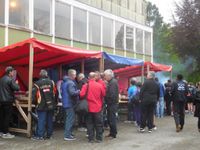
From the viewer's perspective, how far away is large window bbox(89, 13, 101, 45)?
27609 millimetres

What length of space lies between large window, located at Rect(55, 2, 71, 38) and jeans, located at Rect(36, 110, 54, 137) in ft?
41.2

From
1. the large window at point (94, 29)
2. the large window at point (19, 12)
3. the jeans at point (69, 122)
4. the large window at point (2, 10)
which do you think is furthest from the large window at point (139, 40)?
the jeans at point (69, 122)

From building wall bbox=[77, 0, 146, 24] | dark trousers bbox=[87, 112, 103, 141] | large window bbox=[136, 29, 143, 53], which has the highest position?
building wall bbox=[77, 0, 146, 24]

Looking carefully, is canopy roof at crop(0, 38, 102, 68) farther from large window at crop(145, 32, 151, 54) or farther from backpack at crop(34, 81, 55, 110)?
large window at crop(145, 32, 151, 54)

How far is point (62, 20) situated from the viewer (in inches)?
968

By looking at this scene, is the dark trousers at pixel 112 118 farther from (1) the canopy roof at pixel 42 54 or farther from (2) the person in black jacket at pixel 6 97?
(2) the person in black jacket at pixel 6 97

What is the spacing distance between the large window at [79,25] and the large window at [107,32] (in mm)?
2806

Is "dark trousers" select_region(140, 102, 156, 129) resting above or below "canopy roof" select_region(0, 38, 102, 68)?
below

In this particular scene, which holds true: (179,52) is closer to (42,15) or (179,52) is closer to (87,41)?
(87,41)

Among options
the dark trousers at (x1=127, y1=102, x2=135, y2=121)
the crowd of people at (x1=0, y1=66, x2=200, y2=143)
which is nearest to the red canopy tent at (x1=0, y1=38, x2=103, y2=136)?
the crowd of people at (x1=0, y1=66, x2=200, y2=143)

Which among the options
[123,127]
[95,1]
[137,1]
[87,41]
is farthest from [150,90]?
[137,1]

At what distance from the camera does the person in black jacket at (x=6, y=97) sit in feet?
38.0

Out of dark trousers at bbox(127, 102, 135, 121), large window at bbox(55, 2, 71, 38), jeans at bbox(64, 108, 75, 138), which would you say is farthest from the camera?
large window at bbox(55, 2, 71, 38)

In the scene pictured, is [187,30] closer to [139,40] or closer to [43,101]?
[139,40]
